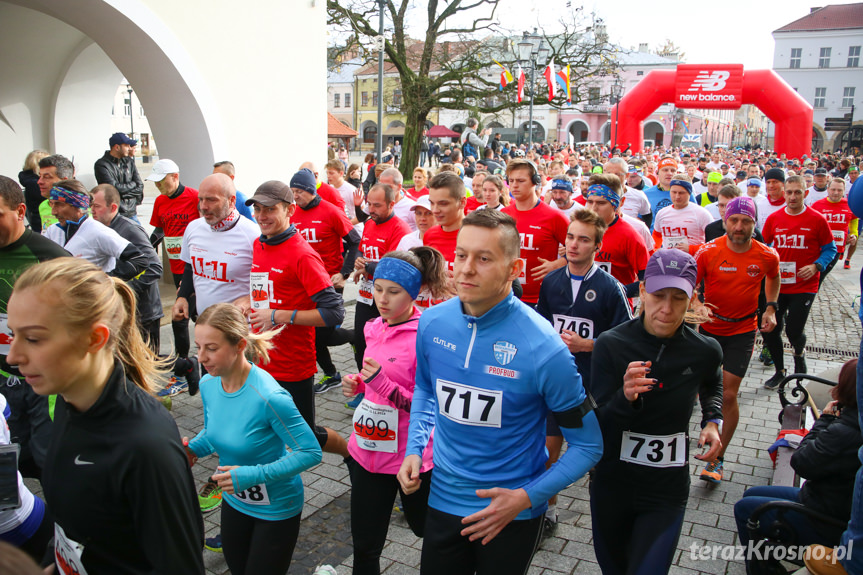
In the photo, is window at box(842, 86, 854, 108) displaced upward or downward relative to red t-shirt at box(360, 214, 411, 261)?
upward

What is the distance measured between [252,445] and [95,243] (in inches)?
120

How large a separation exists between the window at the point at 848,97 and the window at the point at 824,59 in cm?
379

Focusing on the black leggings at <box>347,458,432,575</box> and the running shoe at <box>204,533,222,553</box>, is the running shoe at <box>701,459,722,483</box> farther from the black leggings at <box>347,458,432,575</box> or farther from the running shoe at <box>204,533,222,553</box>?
the running shoe at <box>204,533,222,553</box>

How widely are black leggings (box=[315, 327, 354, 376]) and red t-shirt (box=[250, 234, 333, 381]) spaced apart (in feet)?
4.78

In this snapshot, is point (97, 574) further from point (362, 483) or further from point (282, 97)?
point (282, 97)

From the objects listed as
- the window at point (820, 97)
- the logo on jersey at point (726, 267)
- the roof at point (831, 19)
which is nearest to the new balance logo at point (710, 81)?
the logo on jersey at point (726, 267)

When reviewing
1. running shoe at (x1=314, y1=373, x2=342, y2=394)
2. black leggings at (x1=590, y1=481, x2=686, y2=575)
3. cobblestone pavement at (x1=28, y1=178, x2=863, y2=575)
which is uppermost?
black leggings at (x1=590, y1=481, x2=686, y2=575)

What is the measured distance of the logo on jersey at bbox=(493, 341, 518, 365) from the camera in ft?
7.78

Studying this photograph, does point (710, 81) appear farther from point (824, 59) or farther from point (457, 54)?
point (824, 59)

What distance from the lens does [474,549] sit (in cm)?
249

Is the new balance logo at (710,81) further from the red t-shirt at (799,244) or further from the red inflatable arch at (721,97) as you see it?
the red t-shirt at (799,244)

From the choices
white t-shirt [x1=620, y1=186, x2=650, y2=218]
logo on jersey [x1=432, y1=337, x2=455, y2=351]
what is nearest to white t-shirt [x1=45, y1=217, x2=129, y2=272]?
logo on jersey [x1=432, y1=337, x2=455, y2=351]

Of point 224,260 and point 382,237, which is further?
point 382,237

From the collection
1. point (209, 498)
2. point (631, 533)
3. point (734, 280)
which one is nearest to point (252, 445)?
point (209, 498)
